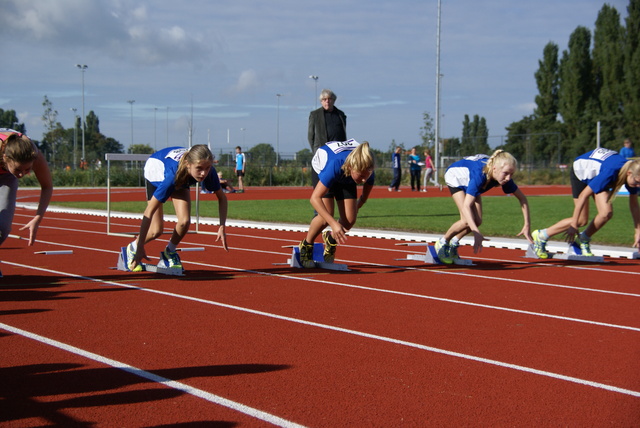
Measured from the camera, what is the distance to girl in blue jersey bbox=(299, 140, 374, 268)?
7270 millimetres

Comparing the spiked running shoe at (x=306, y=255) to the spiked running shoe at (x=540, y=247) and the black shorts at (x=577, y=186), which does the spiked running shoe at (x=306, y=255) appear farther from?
the black shorts at (x=577, y=186)

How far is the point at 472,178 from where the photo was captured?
8.41m

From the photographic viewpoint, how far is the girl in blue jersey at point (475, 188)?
7977 mm

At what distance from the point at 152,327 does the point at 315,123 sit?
568cm

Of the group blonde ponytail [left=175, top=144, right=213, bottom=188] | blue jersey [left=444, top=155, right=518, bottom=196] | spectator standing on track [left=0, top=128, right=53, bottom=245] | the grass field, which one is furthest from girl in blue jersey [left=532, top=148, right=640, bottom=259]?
spectator standing on track [left=0, top=128, right=53, bottom=245]

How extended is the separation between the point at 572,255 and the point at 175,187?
5.22 m

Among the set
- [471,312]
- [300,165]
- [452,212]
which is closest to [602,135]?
[300,165]

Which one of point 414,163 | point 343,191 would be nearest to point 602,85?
point 414,163

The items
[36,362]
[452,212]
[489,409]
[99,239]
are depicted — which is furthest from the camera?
[452,212]

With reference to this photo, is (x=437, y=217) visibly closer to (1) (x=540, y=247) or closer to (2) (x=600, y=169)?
(1) (x=540, y=247)

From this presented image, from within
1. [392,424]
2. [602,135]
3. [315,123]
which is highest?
[602,135]

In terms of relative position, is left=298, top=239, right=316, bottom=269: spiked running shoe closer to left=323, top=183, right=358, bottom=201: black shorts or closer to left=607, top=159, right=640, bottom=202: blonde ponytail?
left=323, top=183, right=358, bottom=201: black shorts

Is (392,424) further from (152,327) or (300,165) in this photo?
(300,165)

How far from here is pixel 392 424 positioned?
342 cm
